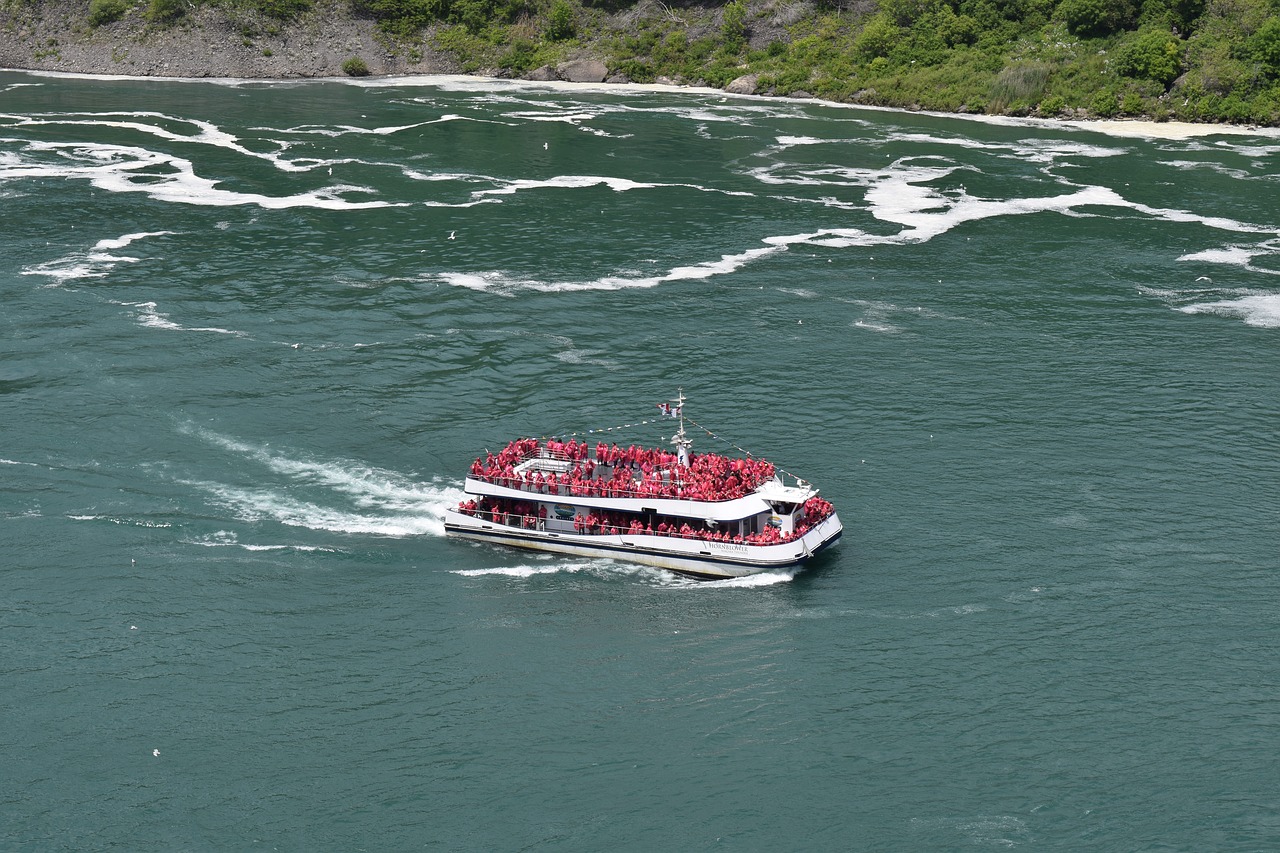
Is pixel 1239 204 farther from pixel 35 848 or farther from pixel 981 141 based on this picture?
pixel 35 848

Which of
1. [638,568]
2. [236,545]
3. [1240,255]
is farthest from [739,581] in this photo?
[1240,255]

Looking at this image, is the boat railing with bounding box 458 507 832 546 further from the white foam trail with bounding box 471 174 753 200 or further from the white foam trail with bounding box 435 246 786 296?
the white foam trail with bounding box 471 174 753 200

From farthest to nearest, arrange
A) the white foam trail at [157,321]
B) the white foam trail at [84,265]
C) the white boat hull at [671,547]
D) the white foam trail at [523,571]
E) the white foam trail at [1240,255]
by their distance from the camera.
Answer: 1. the white foam trail at [1240,255]
2. the white foam trail at [84,265]
3. the white foam trail at [157,321]
4. the white foam trail at [523,571]
5. the white boat hull at [671,547]

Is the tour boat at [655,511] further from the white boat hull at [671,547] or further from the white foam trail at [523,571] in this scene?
the white foam trail at [523,571]

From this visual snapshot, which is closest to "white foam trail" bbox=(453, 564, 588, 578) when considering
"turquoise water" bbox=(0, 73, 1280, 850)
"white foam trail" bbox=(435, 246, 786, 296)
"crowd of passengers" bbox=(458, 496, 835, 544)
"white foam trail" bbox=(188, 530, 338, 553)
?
"turquoise water" bbox=(0, 73, 1280, 850)

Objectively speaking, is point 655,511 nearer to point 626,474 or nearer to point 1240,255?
point 626,474

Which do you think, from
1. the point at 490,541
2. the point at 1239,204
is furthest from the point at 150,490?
the point at 1239,204

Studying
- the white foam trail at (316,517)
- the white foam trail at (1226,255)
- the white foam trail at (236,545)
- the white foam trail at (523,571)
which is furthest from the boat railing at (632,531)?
the white foam trail at (1226,255)
